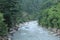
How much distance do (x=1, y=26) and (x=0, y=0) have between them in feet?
11.7

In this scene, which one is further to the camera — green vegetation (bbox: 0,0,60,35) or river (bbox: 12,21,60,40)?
river (bbox: 12,21,60,40)

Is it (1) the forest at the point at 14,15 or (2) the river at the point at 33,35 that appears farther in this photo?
(2) the river at the point at 33,35

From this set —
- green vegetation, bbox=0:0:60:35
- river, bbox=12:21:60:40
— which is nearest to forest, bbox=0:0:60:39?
green vegetation, bbox=0:0:60:35

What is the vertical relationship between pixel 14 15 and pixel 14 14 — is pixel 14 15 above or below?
below

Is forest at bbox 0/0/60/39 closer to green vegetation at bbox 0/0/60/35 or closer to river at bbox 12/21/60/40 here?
green vegetation at bbox 0/0/60/35

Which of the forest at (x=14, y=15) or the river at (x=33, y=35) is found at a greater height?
the forest at (x=14, y=15)

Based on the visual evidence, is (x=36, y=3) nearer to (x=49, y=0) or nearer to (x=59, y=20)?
(x=49, y=0)

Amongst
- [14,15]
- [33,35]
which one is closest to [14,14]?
[14,15]

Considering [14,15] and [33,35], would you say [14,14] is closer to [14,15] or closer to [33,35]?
[14,15]

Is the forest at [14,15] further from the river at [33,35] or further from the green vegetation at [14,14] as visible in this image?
the river at [33,35]

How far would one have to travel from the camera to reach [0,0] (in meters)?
20.3

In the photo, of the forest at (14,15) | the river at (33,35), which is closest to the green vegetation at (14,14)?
the forest at (14,15)

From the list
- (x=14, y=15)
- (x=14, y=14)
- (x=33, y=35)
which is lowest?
(x=33, y=35)

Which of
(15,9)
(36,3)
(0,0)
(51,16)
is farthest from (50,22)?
(36,3)
